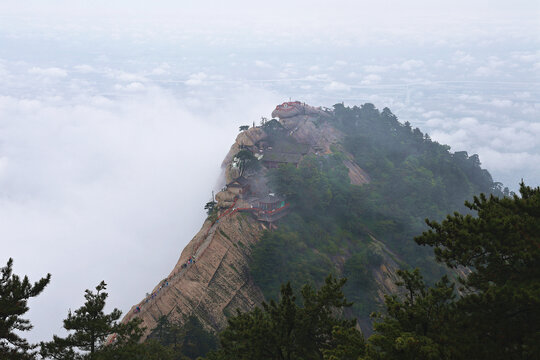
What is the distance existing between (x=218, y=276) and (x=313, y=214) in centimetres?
1546

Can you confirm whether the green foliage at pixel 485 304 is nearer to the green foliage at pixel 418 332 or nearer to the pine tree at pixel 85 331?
the green foliage at pixel 418 332

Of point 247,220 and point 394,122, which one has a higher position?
point 394,122

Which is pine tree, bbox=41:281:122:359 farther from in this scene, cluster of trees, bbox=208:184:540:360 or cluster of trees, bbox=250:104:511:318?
cluster of trees, bbox=250:104:511:318

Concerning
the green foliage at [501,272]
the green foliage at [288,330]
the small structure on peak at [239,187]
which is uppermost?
the small structure on peak at [239,187]

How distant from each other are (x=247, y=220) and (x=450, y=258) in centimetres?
2804

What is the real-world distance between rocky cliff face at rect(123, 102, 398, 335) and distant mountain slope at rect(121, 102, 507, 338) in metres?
0.09

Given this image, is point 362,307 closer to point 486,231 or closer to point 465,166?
point 486,231

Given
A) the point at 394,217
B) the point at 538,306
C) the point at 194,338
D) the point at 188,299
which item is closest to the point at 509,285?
the point at 538,306

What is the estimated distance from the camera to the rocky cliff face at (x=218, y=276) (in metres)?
29.1

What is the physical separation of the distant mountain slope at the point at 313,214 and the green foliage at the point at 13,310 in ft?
55.7

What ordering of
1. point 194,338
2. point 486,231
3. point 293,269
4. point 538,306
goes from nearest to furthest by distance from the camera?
point 538,306 < point 486,231 < point 194,338 < point 293,269

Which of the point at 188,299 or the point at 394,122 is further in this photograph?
the point at 394,122

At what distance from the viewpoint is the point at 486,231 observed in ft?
34.2

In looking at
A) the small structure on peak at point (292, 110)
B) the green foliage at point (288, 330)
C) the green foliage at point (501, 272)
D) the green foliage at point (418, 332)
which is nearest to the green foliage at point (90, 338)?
the green foliage at point (288, 330)
